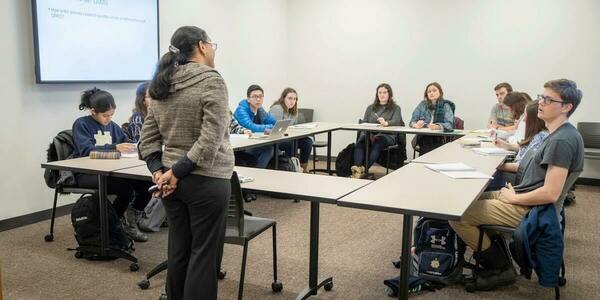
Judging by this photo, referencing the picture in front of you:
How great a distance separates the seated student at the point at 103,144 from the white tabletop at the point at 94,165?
13 centimetres

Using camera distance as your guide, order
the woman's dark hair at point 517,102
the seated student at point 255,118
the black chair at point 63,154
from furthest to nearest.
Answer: the seated student at point 255,118, the woman's dark hair at point 517,102, the black chair at point 63,154

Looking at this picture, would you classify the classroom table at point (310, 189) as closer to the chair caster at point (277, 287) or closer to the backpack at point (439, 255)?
the chair caster at point (277, 287)

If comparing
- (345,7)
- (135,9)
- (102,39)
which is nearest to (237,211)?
(102,39)

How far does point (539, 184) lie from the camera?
8.55ft

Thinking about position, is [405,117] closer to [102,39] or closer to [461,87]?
[461,87]

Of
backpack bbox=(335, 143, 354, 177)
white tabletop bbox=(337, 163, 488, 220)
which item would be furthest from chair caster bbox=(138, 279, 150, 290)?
backpack bbox=(335, 143, 354, 177)

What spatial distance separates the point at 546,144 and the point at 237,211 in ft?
5.25

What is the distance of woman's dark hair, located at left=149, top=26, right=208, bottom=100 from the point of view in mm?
1896

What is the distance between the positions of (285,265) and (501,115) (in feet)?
12.4

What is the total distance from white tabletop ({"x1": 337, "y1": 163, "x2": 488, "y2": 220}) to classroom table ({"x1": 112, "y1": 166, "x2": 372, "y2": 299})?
0.11m

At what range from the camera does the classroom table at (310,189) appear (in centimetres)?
242

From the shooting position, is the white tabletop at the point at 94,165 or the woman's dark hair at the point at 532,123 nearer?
the white tabletop at the point at 94,165

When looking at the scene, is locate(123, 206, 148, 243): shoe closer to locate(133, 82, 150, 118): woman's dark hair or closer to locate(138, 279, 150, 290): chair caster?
locate(133, 82, 150, 118): woman's dark hair

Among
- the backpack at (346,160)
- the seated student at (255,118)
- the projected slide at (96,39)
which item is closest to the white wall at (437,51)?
the backpack at (346,160)
